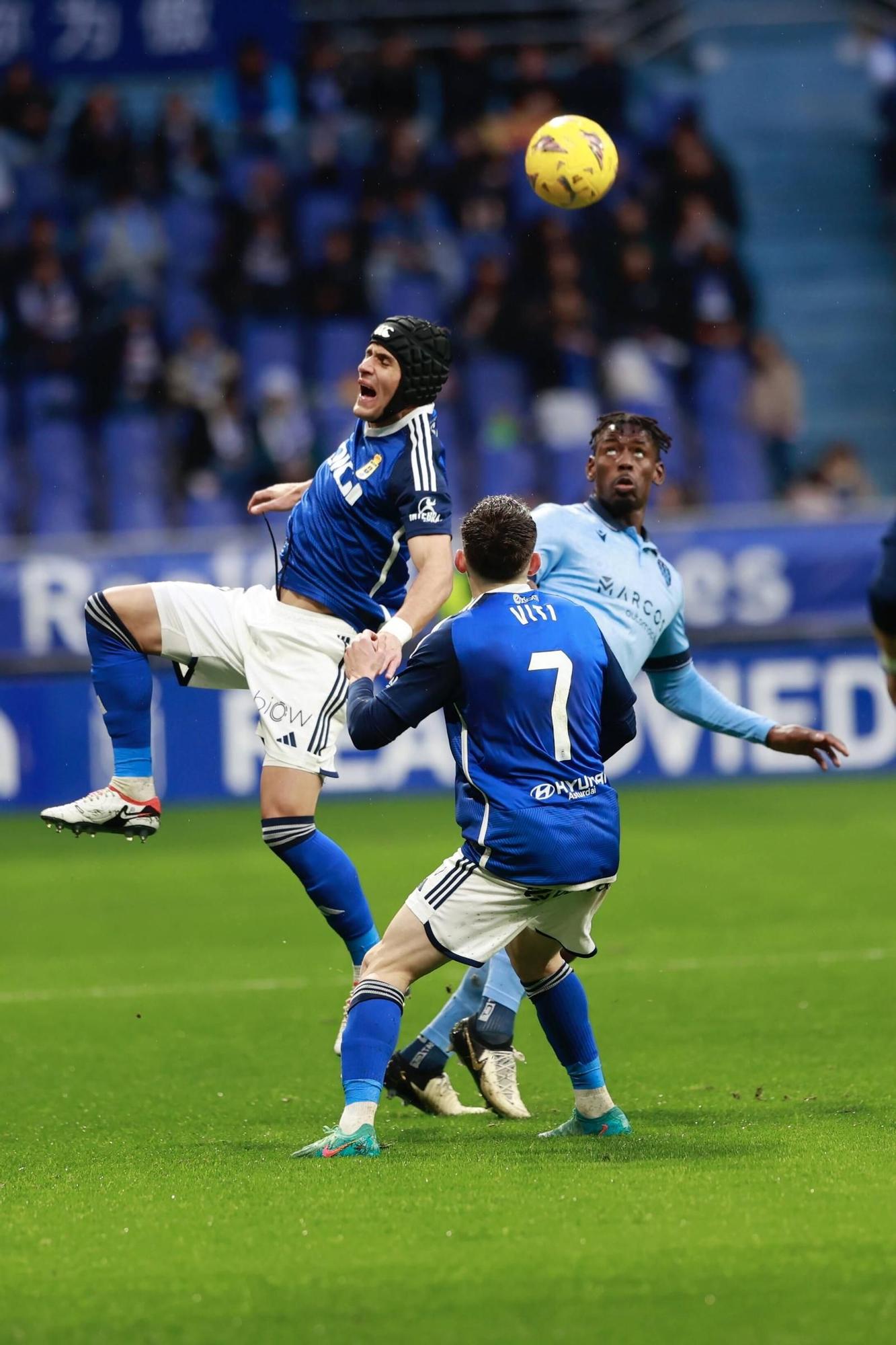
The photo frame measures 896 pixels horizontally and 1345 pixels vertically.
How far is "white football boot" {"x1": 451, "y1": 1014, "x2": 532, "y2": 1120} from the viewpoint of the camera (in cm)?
610

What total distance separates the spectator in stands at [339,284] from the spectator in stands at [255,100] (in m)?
1.81

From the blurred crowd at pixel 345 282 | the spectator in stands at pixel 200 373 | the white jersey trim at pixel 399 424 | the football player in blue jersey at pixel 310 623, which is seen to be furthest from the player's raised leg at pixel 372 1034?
the spectator in stands at pixel 200 373

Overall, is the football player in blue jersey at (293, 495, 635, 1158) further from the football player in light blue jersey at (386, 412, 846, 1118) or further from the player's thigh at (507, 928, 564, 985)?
the football player in light blue jersey at (386, 412, 846, 1118)

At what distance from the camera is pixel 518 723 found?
5.14 meters

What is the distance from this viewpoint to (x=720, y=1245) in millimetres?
4148

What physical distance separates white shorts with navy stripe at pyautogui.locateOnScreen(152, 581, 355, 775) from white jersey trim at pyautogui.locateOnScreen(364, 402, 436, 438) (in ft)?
2.05

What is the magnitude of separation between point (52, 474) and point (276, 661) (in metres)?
10.9

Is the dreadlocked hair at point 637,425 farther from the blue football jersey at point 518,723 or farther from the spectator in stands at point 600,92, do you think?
the spectator in stands at point 600,92

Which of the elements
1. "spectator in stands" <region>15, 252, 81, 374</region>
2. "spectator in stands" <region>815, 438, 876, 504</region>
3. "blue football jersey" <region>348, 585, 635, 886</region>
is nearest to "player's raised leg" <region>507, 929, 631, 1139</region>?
"blue football jersey" <region>348, 585, 635, 886</region>

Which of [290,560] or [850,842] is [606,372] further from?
[290,560]

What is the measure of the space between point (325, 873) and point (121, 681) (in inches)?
36.8

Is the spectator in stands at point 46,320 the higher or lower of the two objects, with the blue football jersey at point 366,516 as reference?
higher

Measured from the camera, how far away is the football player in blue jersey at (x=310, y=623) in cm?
625

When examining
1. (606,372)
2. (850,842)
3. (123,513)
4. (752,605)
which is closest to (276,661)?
(850,842)
